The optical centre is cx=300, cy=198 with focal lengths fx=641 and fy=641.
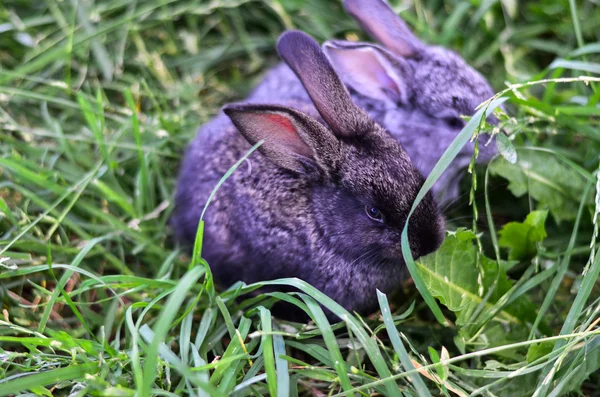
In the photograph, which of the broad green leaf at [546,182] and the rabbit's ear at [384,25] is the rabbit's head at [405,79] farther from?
the broad green leaf at [546,182]

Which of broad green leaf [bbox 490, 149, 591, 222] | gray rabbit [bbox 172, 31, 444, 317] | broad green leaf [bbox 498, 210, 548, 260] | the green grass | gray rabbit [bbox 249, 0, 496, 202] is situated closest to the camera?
the green grass

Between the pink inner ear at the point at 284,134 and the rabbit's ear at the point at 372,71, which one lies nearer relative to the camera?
the pink inner ear at the point at 284,134

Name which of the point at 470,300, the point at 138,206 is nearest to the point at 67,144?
the point at 138,206

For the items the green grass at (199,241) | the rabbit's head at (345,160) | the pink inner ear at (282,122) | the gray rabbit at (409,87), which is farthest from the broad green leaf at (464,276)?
the pink inner ear at (282,122)

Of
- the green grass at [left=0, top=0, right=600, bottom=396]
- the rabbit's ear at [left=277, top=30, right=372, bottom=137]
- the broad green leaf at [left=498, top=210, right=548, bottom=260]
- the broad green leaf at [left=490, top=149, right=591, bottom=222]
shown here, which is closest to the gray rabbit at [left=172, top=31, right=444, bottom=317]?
the rabbit's ear at [left=277, top=30, right=372, bottom=137]

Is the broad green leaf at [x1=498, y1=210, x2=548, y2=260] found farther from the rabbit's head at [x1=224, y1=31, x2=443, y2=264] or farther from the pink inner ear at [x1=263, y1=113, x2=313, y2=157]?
the pink inner ear at [x1=263, y1=113, x2=313, y2=157]

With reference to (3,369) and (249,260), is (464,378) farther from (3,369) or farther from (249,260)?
(3,369)

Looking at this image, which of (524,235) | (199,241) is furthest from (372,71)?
(199,241)
